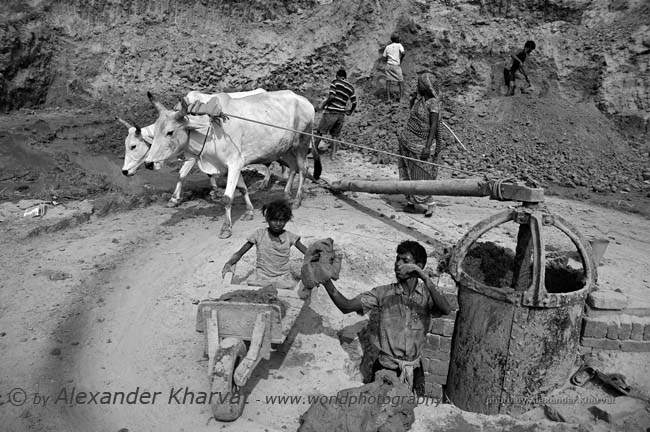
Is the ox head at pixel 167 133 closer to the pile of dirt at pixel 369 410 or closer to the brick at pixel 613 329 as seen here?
the pile of dirt at pixel 369 410

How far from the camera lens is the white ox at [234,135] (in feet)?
23.8

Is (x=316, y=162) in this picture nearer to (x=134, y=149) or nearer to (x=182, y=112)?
(x=182, y=112)

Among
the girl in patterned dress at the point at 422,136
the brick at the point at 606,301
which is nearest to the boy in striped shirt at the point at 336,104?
the girl in patterned dress at the point at 422,136

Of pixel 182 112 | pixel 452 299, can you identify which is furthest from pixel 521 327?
pixel 182 112

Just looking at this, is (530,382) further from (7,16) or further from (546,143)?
(7,16)

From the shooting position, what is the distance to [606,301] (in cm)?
450

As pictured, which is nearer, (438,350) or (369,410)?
(369,410)

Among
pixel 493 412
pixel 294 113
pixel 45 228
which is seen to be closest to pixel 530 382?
pixel 493 412

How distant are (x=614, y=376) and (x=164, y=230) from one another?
616 cm

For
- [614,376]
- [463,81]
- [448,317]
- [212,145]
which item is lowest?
[614,376]

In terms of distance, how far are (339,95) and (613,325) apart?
313 inches

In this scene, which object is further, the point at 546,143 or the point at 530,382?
the point at 546,143

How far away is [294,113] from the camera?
346 inches

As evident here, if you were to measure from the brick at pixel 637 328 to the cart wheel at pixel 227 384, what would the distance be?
346 cm
